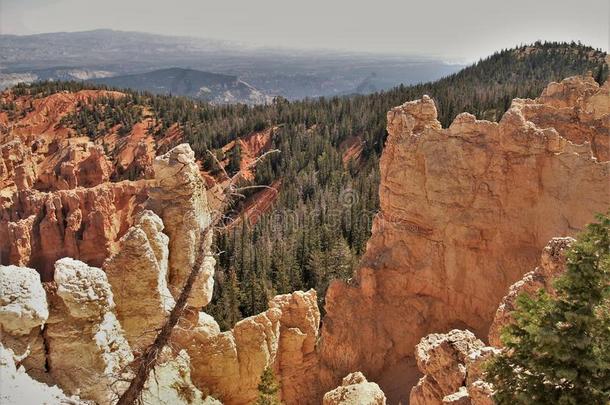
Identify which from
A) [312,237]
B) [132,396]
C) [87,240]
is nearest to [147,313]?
[132,396]

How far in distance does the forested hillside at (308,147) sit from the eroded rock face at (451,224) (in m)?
6.93

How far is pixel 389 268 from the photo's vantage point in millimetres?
21016

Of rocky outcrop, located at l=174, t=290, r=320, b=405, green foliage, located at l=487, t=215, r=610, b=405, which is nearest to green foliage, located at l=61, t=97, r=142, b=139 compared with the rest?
rocky outcrop, located at l=174, t=290, r=320, b=405

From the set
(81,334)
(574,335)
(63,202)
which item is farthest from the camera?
(63,202)

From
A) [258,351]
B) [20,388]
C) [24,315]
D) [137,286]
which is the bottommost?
[258,351]

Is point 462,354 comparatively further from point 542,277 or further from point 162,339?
point 162,339

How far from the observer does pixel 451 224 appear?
A: 1978 centimetres

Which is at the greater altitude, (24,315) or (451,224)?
(24,315)

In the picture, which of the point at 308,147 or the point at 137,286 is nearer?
the point at 137,286

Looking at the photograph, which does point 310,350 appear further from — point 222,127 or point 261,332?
point 222,127

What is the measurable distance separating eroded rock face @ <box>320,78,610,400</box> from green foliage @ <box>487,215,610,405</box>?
10489 mm

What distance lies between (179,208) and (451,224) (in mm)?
10509

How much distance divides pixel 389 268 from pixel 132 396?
13.2 metres

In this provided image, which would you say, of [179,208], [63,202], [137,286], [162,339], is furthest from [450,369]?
[63,202]
